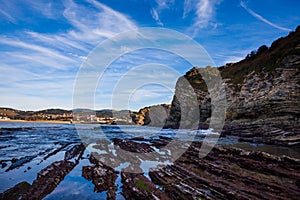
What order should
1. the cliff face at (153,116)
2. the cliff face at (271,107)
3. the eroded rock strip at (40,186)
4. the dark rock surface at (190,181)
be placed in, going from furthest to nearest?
the cliff face at (153,116) → the cliff face at (271,107) → the dark rock surface at (190,181) → the eroded rock strip at (40,186)

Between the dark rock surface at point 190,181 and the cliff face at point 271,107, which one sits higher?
the cliff face at point 271,107

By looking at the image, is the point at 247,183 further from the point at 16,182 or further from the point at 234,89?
the point at 234,89

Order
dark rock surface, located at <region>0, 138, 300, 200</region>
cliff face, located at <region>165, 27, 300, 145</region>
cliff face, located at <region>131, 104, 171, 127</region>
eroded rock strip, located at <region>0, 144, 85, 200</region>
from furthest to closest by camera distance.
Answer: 1. cliff face, located at <region>131, 104, 171, 127</region>
2. cliff face, located at <region>165, 27, 300, 145</region>
3. dark rock surface, located at <region>0, 138, 300, 200</region>
4. eroded rock strip, located at <region>0, 144, 85, 200</region>

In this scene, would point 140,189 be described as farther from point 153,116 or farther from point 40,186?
point 153,116

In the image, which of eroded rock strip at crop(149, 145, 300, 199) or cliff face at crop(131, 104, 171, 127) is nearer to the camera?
eroded rock strip at crop(149, 145, 300, 199)

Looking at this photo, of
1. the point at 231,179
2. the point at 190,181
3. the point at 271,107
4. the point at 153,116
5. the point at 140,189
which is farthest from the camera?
the point at 153,116

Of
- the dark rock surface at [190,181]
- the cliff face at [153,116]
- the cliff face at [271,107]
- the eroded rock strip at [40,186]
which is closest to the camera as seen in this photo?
the eroded rock strip at [40,186]

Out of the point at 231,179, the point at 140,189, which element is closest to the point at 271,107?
the point at 231,179

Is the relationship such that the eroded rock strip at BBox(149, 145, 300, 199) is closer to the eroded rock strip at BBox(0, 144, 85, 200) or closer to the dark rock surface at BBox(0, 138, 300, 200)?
the dark rock surface at BBox(0, 138, 300, 200)

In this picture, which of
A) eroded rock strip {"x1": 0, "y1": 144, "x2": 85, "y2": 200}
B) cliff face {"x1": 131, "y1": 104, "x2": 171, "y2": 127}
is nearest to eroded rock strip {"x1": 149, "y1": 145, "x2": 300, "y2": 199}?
eroded rock strip {"x1": 0, "y1": 144, "x2": 85, "y2": 200}

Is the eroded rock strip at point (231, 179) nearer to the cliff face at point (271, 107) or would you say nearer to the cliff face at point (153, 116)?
the cliff face at point (271, 107)

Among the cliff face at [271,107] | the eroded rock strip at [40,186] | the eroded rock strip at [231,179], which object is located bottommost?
the eroded rock strip at [231,179]

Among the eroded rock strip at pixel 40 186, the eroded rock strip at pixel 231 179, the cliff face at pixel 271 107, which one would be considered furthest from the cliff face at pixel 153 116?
the eroded rock strip at pixel 40 186

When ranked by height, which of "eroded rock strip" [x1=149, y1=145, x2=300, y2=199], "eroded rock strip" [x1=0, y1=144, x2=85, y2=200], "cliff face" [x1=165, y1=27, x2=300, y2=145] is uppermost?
"cliff face" [x1=165, y1=27, x2=300, y2=145]
